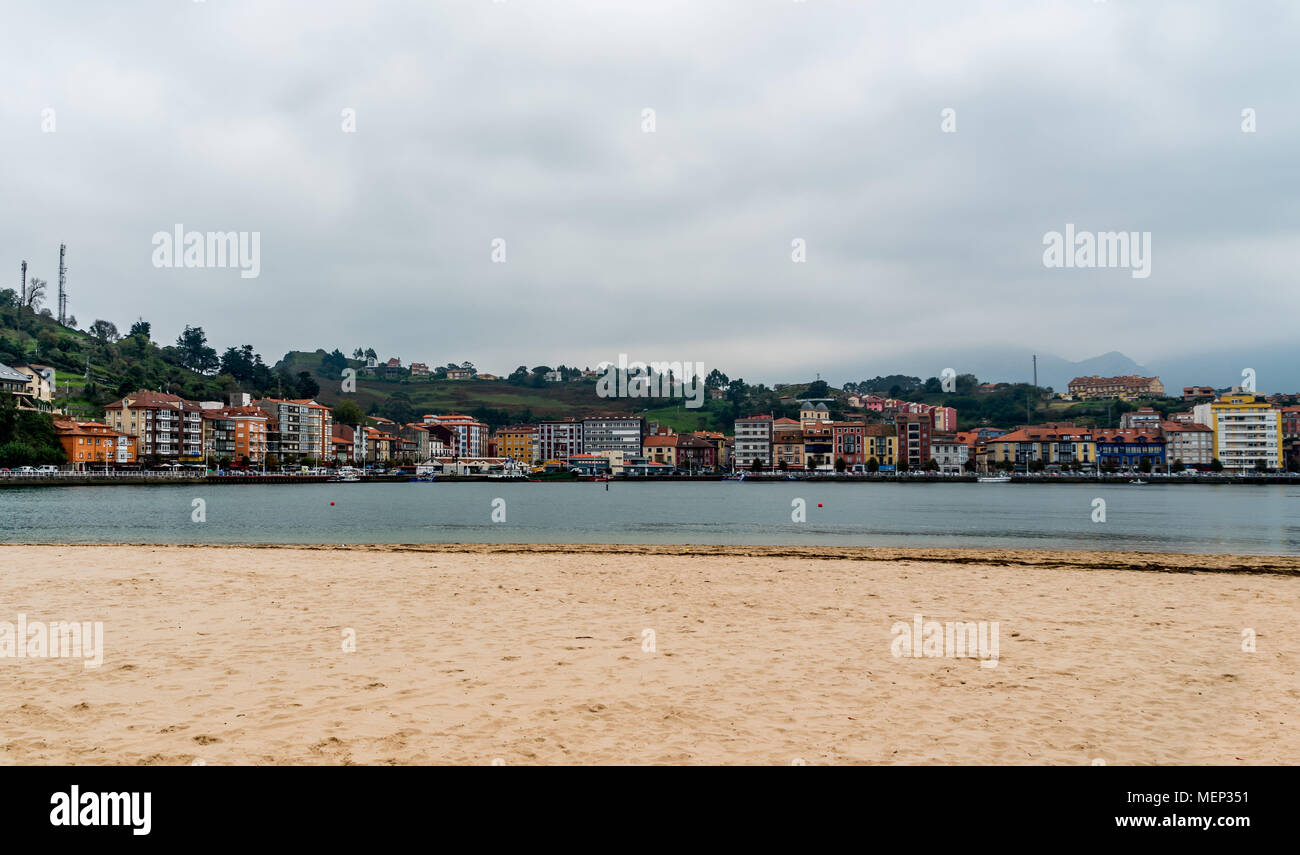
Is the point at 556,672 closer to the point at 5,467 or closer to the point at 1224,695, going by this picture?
the point at 1224,695

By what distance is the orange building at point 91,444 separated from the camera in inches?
4505

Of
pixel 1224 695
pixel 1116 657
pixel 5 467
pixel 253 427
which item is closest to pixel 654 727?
pixel 1224 695

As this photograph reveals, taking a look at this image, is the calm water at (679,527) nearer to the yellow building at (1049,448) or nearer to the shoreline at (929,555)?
the shoreline at (929,555)

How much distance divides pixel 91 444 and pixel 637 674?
13642 centimetres

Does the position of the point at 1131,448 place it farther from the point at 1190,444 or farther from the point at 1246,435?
the point at 1246,435

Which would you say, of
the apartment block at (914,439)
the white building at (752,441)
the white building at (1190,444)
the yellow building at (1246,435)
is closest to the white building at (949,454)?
the apartment block at (914,439)

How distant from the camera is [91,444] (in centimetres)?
11669

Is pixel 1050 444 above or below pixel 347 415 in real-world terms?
below

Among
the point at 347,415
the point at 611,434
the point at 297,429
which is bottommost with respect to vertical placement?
the point at 611,434

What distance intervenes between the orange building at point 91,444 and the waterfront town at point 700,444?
1.63 m

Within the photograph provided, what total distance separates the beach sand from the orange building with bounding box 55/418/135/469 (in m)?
120

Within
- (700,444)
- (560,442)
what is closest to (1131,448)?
(700,444)

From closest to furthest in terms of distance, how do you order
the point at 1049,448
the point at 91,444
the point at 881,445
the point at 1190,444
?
1. the point at 91,444
2. the point at 1190,444
3. the point at 1049,448
4. the point at 881,445
